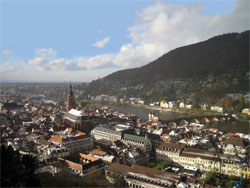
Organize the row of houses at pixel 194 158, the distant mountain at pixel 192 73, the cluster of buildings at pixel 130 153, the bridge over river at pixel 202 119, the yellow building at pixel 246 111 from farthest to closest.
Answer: the distant mountain at pixel 192 73, the yellow building at pixel 246 111, the bridge over river at pixel 202 119, the row of houses at pixel 194 158, the cluster of buildings at pixel 130 153

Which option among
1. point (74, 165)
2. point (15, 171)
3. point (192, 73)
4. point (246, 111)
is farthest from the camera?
point (192, 73)

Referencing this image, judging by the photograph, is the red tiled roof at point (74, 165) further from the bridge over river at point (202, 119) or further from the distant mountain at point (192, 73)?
the distant mountain at point (192, 73)

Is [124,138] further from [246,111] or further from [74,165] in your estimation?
[246,111]

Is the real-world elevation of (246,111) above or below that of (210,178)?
above

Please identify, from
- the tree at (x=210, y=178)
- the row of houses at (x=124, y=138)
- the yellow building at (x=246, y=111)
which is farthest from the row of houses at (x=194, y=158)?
the yellow building at (x=246, y=111)

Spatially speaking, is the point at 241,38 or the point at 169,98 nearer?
the point at 169,98

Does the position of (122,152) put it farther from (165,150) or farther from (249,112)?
(249,112)

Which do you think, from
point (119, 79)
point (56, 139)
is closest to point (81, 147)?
point (56, 139)

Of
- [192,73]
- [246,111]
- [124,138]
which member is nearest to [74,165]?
[124,138]
